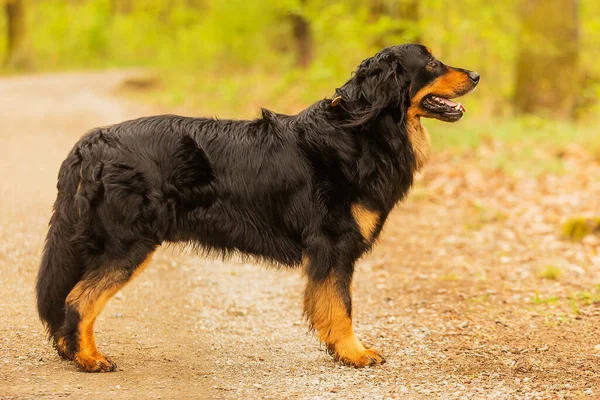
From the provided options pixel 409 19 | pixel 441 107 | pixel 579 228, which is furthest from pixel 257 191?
pixel 409 19

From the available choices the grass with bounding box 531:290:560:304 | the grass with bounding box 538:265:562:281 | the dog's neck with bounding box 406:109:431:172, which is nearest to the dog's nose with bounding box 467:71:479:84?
the dog's neck with bounding box 406:109:431:172

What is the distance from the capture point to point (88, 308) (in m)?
4.33

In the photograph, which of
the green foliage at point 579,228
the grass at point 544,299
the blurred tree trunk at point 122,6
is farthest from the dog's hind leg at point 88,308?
the blurred tree trunk at point 122,6

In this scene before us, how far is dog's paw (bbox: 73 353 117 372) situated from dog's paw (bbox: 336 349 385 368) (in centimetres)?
145

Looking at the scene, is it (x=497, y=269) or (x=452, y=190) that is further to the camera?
(x=452, y=190)

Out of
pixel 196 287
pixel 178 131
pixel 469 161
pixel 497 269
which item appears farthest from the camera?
pixel 469 161

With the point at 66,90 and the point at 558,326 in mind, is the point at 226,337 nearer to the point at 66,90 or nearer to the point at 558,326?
the point at 558,326

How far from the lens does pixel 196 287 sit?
6520 millimetres

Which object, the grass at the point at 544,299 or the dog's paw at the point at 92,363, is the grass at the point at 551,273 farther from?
the dog's paw at the point at 92,363

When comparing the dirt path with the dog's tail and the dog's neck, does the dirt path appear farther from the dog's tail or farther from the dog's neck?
the dog's neck

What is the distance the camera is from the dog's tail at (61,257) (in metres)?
4.45

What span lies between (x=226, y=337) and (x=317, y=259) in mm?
1059

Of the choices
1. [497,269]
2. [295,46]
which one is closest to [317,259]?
[497,269]

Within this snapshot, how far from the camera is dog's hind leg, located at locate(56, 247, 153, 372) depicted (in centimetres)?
433
